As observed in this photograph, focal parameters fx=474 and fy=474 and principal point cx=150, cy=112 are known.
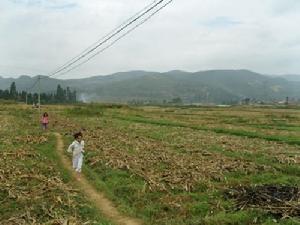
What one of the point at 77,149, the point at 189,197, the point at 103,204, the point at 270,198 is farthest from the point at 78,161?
the point at 270,198

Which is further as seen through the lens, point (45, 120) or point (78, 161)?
point (45, 120)

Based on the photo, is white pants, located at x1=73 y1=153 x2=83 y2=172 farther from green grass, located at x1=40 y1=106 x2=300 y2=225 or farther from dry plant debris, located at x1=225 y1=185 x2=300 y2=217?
dry plant debris, located at x1=225 y1=185 x2=300 y2=217

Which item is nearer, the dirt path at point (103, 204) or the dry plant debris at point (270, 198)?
the dry plant debris at point (270, 198)

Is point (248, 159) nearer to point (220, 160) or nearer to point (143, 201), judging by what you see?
point (220, 160)

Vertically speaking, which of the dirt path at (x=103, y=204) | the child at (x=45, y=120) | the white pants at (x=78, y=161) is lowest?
the dirt path at (x=103, y=204)

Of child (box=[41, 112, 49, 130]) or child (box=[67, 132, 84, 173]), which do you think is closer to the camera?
child (box=[67, 132, 84, 173])

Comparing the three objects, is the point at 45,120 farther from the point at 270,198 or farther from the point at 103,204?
the point at 270,198

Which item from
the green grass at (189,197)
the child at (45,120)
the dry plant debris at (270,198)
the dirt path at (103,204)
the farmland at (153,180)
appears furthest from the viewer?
the child at (45,120)

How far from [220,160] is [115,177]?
6.53 m

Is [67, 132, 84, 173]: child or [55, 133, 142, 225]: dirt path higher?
[67, 132, 84, 173]: child

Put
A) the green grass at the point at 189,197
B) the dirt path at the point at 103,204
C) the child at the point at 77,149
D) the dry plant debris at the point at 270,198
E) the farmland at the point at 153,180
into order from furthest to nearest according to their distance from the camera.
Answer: the child at the point at 77,149, the dirt path at the point at 103,204, the farmland at the point at 153,180, the dry plant debris at the point at 270,198, the green grass at the point at 189,197

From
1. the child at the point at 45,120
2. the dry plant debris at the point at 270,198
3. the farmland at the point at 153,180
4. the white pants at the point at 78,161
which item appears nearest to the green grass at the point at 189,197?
the farmland at the point at 153,180

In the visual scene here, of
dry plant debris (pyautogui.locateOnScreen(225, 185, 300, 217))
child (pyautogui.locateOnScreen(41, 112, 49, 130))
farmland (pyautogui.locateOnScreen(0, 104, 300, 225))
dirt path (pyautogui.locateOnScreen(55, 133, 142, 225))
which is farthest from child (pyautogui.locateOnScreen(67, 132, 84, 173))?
child (pyautogui.locateOnScreen(41, 112, 49, 130))

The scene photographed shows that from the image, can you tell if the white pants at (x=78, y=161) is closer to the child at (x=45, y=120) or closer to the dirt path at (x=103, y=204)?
the dirt path at (x=103, y=204)
